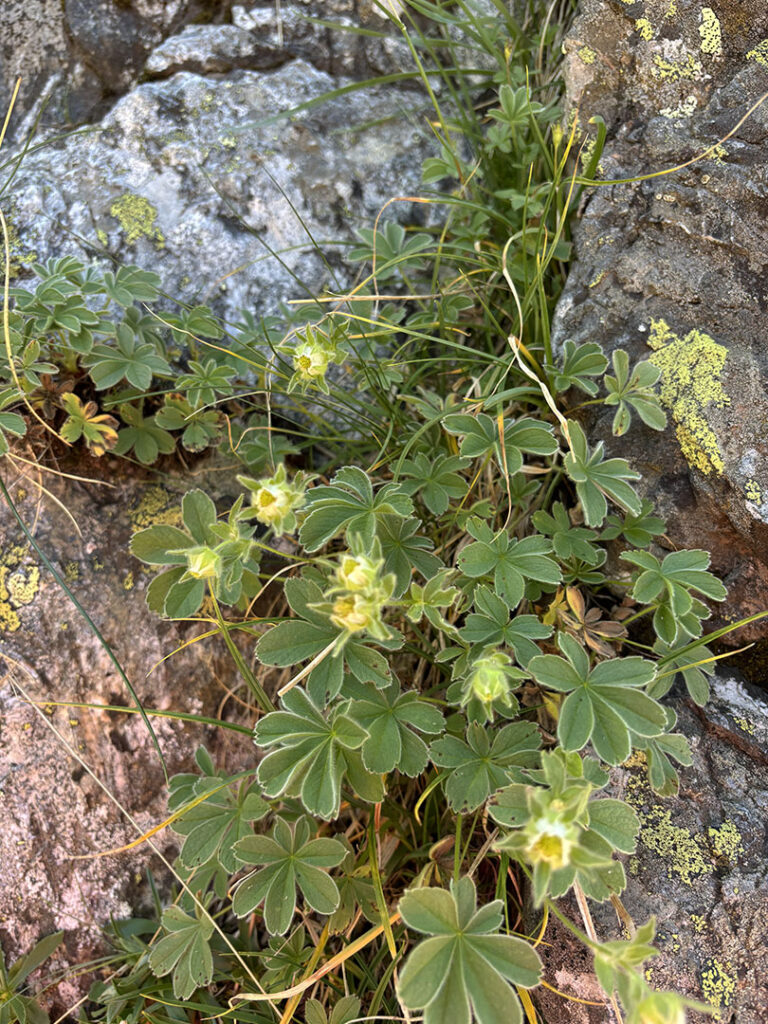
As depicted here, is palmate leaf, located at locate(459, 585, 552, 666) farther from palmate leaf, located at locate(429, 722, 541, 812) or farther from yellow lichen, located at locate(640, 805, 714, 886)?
yellow lichen, located at locate(640, 805, 714, 886)

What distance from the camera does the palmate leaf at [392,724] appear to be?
1.57m

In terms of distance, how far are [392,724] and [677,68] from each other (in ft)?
6.26

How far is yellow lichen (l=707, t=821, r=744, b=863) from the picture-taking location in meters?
1.69

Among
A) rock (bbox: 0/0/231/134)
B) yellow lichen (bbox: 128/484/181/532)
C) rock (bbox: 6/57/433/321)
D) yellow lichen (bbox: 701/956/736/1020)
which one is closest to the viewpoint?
yellow lichen (bbox: 701/956/736/1020)

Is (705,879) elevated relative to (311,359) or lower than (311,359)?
lower

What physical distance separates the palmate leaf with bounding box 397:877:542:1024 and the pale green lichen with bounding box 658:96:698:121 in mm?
2007

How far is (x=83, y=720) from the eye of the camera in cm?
204

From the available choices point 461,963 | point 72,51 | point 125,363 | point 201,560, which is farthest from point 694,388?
point 72,51

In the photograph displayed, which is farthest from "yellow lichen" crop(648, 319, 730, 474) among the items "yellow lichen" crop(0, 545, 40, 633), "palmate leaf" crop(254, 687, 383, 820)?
"yellow lichen" crop(0, 545, 40, 633)

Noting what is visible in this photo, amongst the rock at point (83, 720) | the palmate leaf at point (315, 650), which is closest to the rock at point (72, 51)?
the rock at point (83, 720)

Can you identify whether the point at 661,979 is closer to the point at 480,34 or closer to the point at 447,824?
the point at 447,824

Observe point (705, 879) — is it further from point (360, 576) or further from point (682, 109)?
point (682, 109)

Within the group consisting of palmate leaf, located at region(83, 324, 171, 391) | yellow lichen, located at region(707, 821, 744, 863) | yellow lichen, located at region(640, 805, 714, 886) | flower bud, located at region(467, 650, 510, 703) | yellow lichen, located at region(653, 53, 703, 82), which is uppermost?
yellow lichen, located at region(653, 53, 703, 82)

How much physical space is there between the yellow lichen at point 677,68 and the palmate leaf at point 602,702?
1598mm
